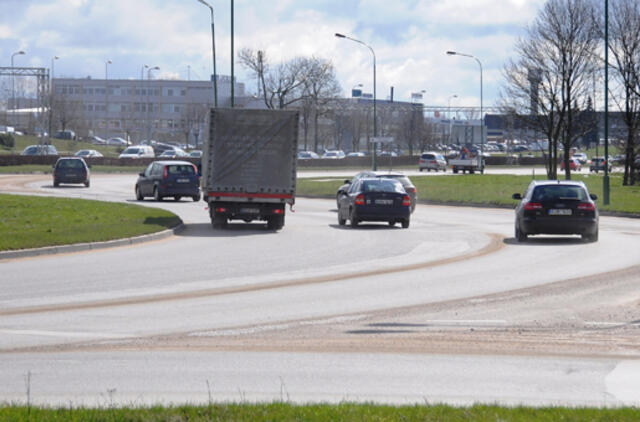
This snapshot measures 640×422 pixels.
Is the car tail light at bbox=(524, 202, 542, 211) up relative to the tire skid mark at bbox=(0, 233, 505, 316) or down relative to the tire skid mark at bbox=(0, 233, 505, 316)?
up

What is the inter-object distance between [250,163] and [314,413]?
20.9m

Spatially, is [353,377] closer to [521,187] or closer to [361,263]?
[361,263]

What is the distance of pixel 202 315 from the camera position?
1186cm

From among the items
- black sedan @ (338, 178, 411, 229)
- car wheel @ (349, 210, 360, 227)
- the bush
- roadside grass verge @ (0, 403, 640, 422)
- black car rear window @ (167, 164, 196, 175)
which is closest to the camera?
roadside grass verge @ (0, 403, 640, 422)

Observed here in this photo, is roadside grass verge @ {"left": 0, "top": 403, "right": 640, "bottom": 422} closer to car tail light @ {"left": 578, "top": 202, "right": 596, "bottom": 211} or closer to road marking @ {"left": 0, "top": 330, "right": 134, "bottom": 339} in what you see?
road marking @ {"left": 0, "top": 330, "right": 134, "bottom": 339}

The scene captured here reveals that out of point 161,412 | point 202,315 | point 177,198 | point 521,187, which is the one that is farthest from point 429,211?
point 161,412

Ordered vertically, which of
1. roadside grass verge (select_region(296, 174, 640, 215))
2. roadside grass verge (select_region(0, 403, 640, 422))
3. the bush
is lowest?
roadside grass verge (select_region(296, 174, 640, 215))

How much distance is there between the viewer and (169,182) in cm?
4216

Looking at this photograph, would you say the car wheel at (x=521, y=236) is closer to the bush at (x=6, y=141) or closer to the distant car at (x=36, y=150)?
the distant car at (x=36, y=150)

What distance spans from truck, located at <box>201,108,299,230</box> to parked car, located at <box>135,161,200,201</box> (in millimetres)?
15017

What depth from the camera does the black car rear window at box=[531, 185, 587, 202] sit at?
77.4 feet

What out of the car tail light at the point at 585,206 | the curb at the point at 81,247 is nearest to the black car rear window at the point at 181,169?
the curb at the point at 81,247

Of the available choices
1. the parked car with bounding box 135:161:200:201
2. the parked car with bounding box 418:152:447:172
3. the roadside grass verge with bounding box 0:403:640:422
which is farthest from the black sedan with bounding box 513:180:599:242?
the parked car with bounding box 418:152:447:172

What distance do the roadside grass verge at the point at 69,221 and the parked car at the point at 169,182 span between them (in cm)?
566
